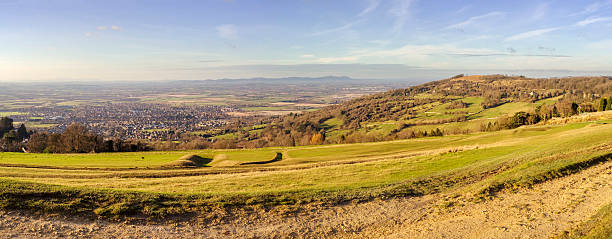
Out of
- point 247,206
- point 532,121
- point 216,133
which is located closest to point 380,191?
point 247,206

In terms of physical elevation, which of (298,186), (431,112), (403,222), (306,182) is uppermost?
(403,222)

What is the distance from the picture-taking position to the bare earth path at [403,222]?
1002 cm

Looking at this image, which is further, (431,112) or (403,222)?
(431,112)

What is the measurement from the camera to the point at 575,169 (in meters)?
17.2

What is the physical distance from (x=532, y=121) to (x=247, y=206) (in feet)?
243

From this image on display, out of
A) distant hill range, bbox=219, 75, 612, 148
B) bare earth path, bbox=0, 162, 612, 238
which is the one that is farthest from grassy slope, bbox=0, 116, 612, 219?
distant hill range, bbox=219, 75, 612, 148

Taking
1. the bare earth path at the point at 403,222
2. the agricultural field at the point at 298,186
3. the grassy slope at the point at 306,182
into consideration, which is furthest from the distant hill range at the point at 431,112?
the bare earth path at the point at 403,222

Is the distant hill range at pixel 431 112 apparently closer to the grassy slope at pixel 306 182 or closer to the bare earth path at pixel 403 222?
the grassy slope at pixel 306 182

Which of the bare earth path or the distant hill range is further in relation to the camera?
the distant hill range

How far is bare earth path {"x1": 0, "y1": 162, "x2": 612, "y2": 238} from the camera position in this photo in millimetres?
10016

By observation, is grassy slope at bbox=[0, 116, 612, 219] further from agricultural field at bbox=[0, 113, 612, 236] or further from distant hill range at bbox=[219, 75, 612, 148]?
distant hill range at bbox=[219, 75, 612, 148]

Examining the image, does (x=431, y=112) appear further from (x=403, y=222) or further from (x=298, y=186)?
(x=403, y=222)

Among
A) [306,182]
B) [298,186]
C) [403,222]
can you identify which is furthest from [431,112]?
[403,222]

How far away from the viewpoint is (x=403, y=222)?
11734mm
